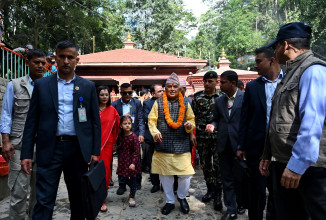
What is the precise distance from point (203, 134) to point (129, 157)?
1.38 m

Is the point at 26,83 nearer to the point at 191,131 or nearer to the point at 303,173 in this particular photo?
the point at 191,131

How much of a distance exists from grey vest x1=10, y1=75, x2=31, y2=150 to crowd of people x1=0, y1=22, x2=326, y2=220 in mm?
11

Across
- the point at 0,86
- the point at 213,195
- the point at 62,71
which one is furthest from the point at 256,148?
Answer: the point at 0,86

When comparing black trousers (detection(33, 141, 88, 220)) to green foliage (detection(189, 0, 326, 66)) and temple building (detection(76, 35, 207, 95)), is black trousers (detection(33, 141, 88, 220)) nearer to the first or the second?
temple building (detection(76, 35, 207, 95))

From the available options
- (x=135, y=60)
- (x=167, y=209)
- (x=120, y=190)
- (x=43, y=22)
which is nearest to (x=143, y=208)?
(x=167, y=209)

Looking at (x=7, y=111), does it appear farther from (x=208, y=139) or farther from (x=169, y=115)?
(x=208, y=139)

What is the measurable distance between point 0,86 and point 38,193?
558 centimetres

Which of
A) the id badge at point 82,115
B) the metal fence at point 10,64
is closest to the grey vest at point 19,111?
the id badge at point 82,115

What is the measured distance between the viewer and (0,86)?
6965mm

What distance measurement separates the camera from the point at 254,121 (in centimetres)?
324

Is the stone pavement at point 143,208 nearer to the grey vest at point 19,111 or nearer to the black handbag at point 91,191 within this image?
the grey vest at point 19,111

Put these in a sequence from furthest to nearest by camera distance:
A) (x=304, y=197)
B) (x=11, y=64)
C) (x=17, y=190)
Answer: (x=11, y=64), (x=17, y=190), (x=304, y=197)

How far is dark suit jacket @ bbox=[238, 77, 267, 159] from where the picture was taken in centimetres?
319

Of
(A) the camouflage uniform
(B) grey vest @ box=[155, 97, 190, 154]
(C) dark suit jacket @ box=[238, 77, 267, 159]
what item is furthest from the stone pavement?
(C) dark suit jacket @ box=[238, 77, 267, 159]
